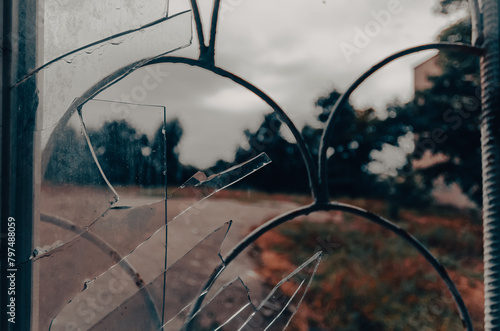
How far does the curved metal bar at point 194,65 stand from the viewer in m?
0.30

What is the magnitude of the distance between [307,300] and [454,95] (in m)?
2.11

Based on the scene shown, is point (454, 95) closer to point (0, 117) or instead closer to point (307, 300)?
point (307, 300)

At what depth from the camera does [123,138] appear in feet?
1.03

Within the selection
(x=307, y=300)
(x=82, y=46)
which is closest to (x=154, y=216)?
(x=82, y=46)

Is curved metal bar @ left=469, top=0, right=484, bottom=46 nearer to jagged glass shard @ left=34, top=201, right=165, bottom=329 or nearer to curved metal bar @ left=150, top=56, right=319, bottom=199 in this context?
curved metal bar @ left=150, top=56, right=319, bottom=199

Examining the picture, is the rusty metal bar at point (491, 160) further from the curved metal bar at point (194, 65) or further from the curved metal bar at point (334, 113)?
the curved metal bar at point (194, 65)

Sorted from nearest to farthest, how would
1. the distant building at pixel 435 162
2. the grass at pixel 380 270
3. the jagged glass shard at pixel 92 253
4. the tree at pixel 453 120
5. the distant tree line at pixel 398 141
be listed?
the jagged glass shard at pixel 92 253, the grass at pixel 380 270, the distant tree line at pixel 398 141, the tree at pixel 453 120, the distant building at pixel 435 162

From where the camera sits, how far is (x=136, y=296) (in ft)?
1.05

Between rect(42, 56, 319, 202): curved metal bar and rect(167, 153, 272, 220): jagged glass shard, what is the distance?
Answer: 0.05 m

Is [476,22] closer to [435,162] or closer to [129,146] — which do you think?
[129,146]

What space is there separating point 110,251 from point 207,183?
3.6 inches

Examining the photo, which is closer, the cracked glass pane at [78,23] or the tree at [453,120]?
the cracked glass pane at [78,23]

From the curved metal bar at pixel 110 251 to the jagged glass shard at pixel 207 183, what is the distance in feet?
0.19

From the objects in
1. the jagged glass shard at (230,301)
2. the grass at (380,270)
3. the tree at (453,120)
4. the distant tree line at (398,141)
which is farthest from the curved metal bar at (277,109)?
the tree at (453,120)
